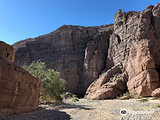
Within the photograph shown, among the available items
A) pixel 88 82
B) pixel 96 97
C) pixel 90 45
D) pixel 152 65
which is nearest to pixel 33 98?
pixel 96 97

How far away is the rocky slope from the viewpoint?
22.0 meters

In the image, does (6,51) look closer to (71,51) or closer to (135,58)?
(135,58)

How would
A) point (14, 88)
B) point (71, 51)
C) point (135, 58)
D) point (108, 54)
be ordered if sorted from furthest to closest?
point (71, 51), point (108, 54), point (135, 58), point (14, 88)

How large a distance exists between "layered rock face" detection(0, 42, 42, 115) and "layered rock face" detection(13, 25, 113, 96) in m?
25.0

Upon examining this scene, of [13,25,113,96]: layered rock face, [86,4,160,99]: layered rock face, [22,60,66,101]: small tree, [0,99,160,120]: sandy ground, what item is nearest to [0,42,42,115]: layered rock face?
[0,99,160,120]: sandy ground

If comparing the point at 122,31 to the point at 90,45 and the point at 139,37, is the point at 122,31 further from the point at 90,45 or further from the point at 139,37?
the point at 90,45

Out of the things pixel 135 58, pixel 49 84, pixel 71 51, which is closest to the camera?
pixel 49 84

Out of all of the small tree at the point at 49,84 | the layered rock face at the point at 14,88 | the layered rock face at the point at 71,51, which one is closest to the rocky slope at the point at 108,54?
the layered rock face at the point at 71,51

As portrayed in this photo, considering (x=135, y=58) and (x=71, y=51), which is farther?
(x=71, y=51)

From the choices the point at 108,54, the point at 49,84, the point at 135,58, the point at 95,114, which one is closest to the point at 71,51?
the point at 108,54

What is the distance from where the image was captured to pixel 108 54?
33.8 metres

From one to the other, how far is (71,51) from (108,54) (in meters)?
13.5

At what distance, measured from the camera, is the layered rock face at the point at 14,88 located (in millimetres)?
7004

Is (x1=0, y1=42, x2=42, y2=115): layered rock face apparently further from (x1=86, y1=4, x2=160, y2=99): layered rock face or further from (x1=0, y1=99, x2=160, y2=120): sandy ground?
(x1=86, y1=4, x2=160, y2=99): layered rock face
